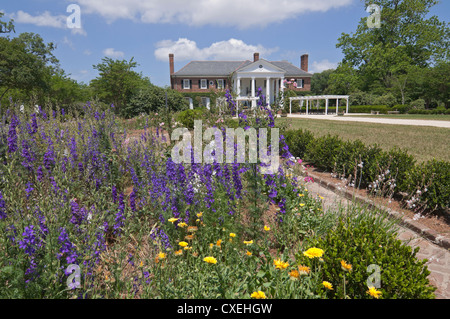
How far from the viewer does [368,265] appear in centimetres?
197

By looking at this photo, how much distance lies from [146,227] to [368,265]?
81.2 inches

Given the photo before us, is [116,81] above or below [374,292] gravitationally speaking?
above

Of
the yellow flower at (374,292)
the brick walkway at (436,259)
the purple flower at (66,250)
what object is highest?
the purple flower at (66,250)

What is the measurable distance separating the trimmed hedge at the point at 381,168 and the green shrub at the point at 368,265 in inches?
43.5

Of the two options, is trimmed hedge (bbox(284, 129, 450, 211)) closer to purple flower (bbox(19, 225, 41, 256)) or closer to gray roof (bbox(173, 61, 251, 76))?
purple flower (bbox(19, 225, 41, 256))

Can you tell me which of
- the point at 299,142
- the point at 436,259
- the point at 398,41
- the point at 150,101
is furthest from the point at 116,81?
the point at 398,41

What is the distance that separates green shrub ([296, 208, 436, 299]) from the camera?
1868 millimetres

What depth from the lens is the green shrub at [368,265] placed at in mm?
1868

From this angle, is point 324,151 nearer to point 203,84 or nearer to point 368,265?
point 368,265

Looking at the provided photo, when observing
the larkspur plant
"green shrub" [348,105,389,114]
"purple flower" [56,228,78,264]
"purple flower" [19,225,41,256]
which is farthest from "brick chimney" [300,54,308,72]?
"purple flower" [19,225,41,256]

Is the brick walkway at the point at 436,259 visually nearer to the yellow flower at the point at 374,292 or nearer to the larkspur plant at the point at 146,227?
the yellow flower at the point at 374,292

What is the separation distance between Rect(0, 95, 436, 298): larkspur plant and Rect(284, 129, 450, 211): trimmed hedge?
4.26 feet

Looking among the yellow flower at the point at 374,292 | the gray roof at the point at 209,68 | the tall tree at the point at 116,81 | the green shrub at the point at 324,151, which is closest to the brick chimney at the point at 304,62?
the gray roof at the point at 209,68
